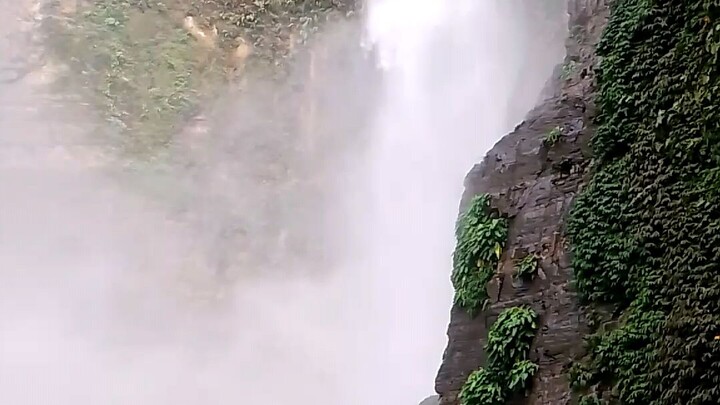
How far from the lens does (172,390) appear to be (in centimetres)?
1920

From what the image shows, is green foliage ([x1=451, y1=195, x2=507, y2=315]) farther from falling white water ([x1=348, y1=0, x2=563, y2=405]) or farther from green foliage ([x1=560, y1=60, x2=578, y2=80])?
falling white water ([x1=348, y1=0, x2=563, y2=405])

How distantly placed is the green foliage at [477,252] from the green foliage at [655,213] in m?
1.13

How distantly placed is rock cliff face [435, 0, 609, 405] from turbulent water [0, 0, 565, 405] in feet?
35.2

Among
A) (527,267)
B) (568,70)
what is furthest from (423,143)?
(527,267)

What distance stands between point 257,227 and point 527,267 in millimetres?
14041

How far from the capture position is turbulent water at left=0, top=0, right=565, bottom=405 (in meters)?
19.4

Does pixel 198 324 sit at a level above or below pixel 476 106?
below

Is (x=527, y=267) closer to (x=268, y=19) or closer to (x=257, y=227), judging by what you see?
(x=257, y=227)

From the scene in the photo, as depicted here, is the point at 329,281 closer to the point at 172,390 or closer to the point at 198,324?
the point at 198,324

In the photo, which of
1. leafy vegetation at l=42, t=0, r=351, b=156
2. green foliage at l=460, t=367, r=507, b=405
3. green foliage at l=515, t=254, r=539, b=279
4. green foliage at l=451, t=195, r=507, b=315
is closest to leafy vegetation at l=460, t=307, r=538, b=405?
green foliage at l=460, t=367, r=507, b=405

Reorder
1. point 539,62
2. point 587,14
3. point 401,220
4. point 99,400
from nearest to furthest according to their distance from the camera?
point 587,14, point 539,62, point 99,400, point 401,220

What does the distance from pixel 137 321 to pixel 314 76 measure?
313 inches

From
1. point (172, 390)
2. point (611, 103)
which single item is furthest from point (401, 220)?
point (611, 103)

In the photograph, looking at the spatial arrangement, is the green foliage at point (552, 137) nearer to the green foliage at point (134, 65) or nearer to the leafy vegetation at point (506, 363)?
the leafy vegetation at point (506, 363)
